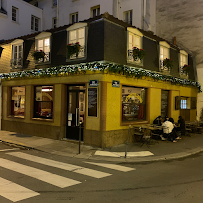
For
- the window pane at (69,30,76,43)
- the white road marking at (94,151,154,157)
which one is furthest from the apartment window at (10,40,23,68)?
the white road marking at (94,151,154,157)

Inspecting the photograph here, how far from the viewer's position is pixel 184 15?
58.9 feet

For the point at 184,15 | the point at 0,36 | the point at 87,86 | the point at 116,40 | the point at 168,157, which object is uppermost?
the point at 184,15

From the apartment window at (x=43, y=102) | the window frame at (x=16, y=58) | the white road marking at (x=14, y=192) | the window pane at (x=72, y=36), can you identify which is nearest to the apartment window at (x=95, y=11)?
the window frame at (x=16, y=58)

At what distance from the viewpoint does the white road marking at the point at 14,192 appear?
15.1 ft

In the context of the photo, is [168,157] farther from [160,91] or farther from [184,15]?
[184,15]

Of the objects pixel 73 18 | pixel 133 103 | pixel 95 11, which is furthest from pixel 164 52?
pixel 73 18

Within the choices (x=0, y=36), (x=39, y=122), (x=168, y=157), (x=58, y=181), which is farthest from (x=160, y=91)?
(x=0, y=36)

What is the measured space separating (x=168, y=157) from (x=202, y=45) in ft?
39.1

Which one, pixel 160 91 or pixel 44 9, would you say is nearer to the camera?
pixel 160 91

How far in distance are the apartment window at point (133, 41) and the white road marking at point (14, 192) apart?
8259 millimetres

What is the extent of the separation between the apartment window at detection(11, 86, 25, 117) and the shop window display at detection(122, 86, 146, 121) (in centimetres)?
682

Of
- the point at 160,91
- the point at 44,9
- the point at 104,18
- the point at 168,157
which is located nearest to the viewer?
the point at 168,157

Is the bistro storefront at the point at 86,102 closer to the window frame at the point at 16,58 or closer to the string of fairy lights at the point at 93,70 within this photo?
the string of fairy lights at the point at 93,70

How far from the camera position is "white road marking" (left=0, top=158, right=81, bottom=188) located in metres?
5.57
